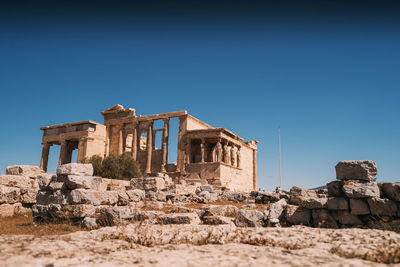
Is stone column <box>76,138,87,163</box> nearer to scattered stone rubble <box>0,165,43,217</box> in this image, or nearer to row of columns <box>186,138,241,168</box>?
row of columns <box>186,138,241,168</box>

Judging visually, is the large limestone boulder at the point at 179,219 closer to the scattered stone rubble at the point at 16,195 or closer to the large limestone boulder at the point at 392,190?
the large limestone boulder at the point at 392,190

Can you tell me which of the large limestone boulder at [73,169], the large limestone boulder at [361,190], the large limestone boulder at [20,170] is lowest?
the large limestone boulder at [361,190]

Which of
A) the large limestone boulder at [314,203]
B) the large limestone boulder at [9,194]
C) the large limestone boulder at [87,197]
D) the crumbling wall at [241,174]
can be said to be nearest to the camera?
the large limestone boulder at [314,203]

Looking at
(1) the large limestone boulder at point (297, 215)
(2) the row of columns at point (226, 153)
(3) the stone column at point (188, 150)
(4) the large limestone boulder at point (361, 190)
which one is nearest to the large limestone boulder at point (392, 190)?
(4) the large limestone boulder at point (361, 190)

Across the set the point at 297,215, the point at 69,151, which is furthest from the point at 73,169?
the point at 69,151

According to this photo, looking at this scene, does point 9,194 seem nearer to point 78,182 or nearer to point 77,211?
point 78,182

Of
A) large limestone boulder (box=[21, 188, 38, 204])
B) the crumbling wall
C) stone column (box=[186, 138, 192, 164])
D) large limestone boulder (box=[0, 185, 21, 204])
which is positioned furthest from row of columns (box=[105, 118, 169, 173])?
large limestone boulder (box=[0, 185, 21, 204])

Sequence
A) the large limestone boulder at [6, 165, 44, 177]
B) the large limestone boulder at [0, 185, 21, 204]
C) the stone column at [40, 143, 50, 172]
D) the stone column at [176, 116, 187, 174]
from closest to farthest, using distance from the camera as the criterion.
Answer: the large limestone boulder at [0, 185, 21, 204], the large limestone boulder at [6, 165, 44, 177], the stone column at [176, 116, 187, 174], the stone column at [40, 143, 50, 172]

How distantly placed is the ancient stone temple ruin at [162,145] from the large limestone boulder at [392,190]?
18.8 metres

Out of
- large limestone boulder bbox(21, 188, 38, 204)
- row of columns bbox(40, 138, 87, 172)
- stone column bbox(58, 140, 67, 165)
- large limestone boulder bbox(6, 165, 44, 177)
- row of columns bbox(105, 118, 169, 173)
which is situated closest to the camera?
large limestone boulder bbox(21, 188, 38, 204)

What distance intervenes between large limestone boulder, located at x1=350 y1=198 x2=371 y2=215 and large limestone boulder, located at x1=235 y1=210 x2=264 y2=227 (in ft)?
7.02

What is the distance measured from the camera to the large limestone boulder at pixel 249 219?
22.5 feet

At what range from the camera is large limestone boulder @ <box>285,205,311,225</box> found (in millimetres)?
7510

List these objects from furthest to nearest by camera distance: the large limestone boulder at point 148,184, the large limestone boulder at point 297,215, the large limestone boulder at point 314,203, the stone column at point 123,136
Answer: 1. the stone column at point 123,136
2. the large limestone boulder at point 148,184
3. the large limestone boulder at point 297,215
4. the large limestone boulder at point 314,203
